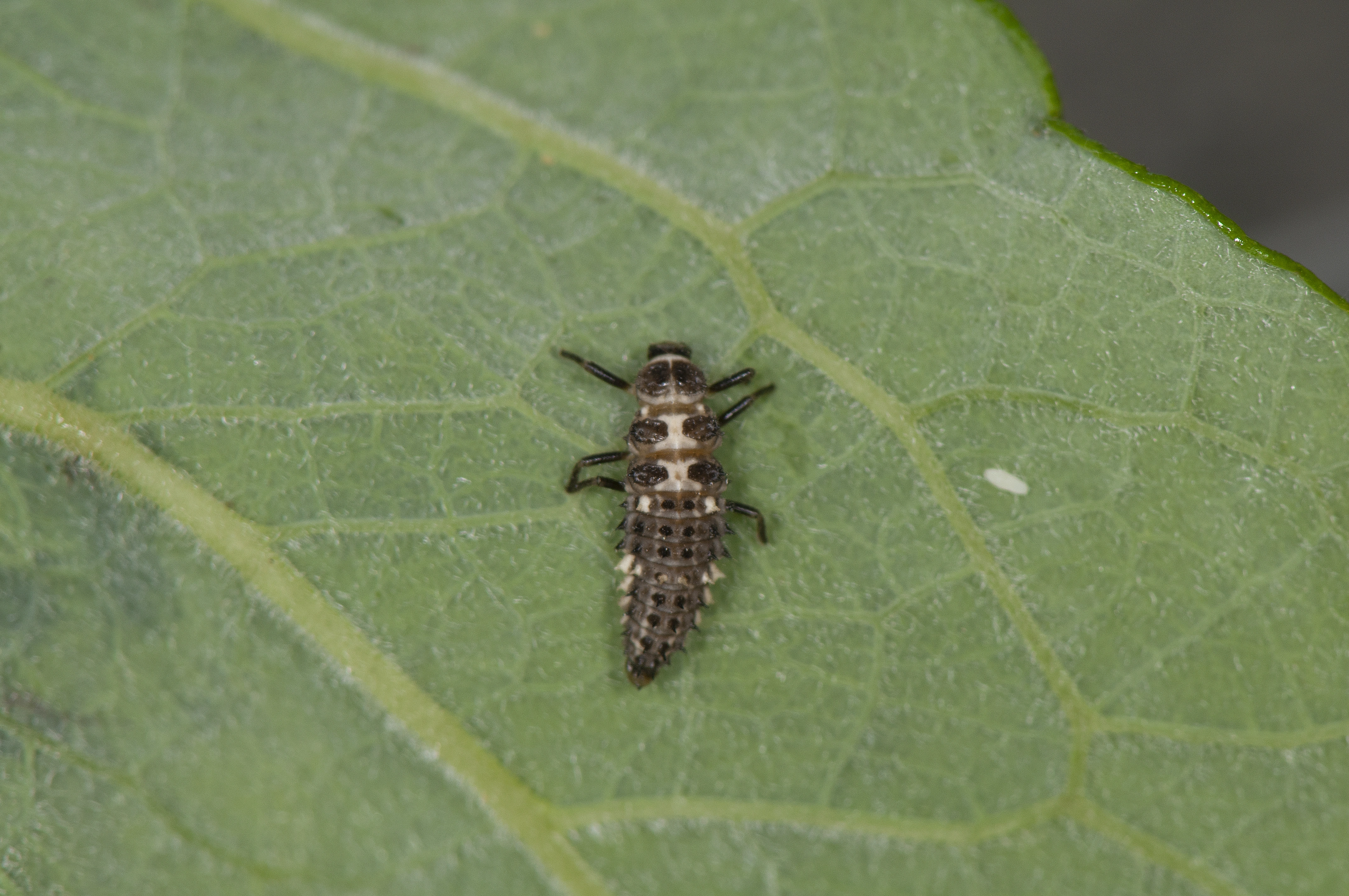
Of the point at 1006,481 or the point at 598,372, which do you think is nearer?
the point at 1006,481

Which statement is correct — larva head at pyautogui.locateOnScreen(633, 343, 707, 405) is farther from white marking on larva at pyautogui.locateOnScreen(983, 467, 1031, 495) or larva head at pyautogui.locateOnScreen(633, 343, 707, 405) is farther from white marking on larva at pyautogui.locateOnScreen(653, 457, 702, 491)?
white marking on larva at pyautogui.locateOnScreen(983, 467, 1031, 495)

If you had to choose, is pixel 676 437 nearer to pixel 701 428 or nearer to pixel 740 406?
pixel 701 428

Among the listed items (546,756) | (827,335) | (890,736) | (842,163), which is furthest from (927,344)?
(546,756)

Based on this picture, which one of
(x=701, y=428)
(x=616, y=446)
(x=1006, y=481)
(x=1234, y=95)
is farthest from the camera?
(x=1234, y=95)

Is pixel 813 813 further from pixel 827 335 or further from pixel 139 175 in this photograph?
pixel 139 175

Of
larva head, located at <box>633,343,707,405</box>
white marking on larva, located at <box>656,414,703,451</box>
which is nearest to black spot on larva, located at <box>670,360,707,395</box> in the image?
larva head, located at <box>633,343,707,405</box>

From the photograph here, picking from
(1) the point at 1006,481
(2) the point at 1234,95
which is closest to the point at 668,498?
(1) the point at 1006,481

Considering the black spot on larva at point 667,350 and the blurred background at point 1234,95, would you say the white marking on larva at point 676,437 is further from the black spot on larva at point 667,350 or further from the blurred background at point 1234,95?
the blurred background at point 1234,95
